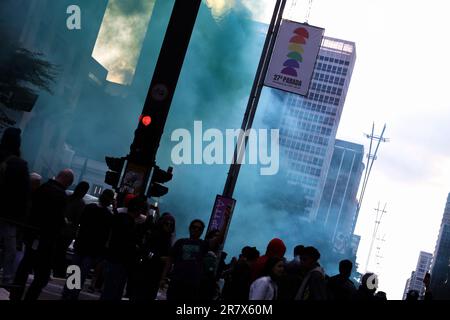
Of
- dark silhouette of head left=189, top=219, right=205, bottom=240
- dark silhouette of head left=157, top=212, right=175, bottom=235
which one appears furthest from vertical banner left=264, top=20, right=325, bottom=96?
dark silhouette of head left=189, top=219, right=205, bottom=240

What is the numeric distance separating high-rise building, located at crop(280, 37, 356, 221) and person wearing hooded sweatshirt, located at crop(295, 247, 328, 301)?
15080cm

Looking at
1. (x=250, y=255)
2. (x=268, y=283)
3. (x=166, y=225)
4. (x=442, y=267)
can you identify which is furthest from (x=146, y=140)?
(x=442, y=267)

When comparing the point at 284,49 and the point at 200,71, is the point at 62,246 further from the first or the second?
the point at 200,71

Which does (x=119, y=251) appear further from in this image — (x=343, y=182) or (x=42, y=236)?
(x=343, y=182)

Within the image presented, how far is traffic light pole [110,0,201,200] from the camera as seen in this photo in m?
10.6

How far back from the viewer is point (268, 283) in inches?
248

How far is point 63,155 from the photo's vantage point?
51000 mm

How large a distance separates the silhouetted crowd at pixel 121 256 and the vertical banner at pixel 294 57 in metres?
6.78

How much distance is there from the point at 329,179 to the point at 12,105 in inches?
6435

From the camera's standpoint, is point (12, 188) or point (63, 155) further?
point (63, 155)

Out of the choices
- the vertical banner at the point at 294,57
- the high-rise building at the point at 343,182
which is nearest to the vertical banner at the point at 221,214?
the vertical banner at the point at 294,57

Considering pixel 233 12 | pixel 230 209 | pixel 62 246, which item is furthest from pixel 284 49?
pixel 233 12

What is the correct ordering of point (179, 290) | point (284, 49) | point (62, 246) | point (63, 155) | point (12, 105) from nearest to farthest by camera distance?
point (179, 290) → point (62, 246) → point (284, 49) → point (12, 105) → point (63, 155)

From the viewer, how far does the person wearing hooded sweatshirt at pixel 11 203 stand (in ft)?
23.9
